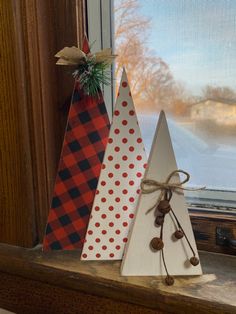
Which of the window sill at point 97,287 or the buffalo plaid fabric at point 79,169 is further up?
the buffalo plaid fabric at point 79,169

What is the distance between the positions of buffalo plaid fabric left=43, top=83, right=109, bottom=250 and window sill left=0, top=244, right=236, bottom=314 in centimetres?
8

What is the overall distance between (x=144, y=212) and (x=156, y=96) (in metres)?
0.28

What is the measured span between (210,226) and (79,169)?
0.30 meters

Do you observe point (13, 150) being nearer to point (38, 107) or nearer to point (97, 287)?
point (38, 107)

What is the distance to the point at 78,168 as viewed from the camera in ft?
2.52

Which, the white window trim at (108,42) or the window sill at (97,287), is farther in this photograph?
the white window trim at (108,42)

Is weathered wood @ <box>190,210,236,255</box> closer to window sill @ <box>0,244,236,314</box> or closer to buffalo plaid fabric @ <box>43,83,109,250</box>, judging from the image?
window sill @ <box>0,244,236,314</box>

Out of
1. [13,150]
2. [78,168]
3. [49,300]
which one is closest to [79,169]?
[78,168]

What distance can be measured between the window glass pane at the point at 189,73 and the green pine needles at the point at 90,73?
0.36 ft

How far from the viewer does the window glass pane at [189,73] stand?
0.74 m

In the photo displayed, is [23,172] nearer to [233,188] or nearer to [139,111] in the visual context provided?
[139,111]

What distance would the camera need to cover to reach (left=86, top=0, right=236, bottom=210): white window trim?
2.55 feet

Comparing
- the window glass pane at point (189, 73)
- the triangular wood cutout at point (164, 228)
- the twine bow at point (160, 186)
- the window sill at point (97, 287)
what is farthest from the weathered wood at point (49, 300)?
the window glass pane at point (189, 73)

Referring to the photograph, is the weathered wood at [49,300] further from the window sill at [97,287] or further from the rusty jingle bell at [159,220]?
the rusty jingle bell at [159,220]
